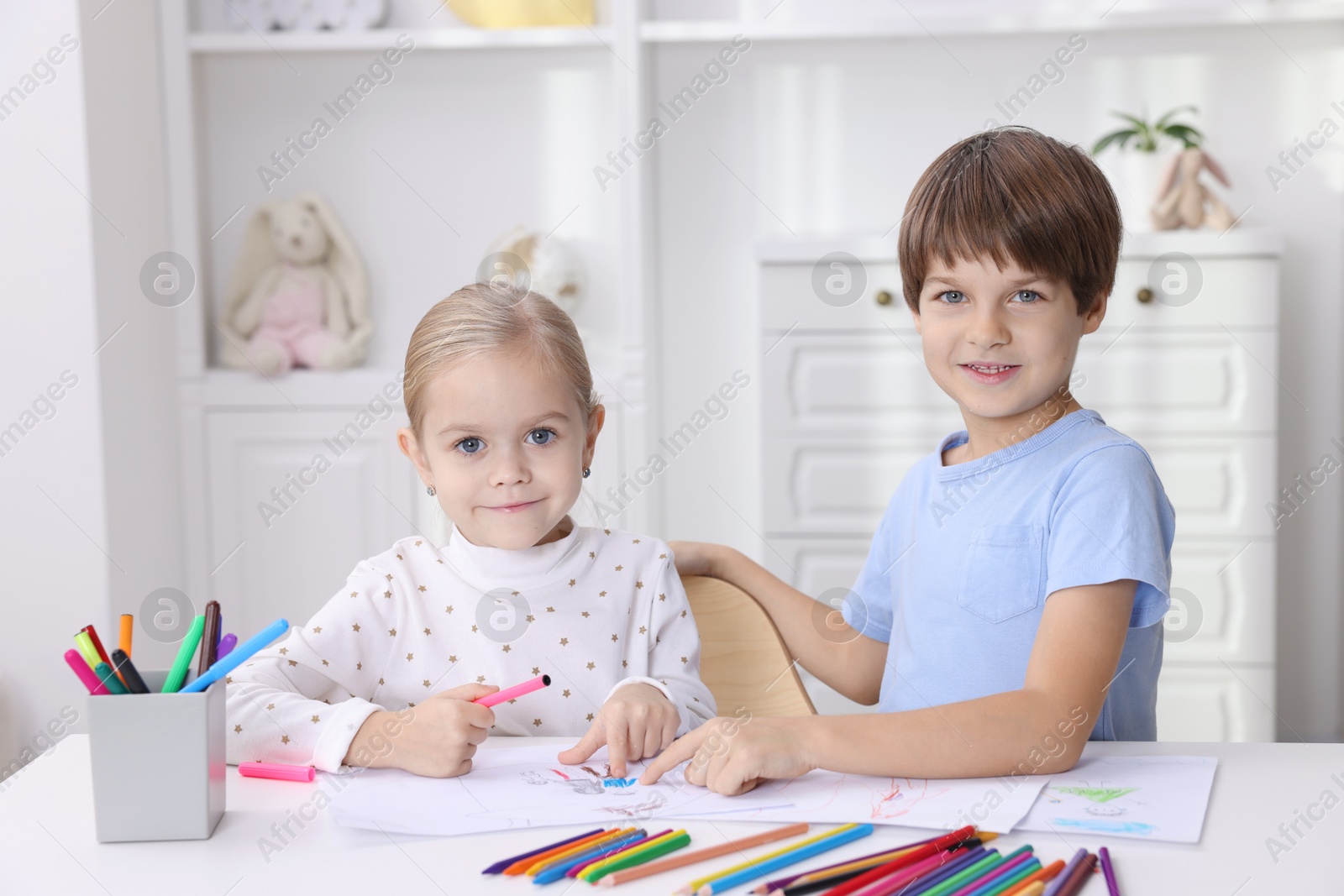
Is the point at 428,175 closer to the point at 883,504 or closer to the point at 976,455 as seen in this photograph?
the point at 883,504

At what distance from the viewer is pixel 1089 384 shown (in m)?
2.16

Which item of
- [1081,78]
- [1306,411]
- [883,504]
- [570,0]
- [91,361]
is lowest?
[883,504]

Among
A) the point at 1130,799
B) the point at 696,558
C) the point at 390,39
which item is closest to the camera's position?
the point at 1130,799

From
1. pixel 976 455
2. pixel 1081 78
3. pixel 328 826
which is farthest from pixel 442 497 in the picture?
pixel 1081 78

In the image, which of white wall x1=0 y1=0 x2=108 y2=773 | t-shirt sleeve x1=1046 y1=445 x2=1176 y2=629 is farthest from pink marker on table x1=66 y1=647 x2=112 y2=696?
white wall x1=0 y1=0 x2=108 y2=773

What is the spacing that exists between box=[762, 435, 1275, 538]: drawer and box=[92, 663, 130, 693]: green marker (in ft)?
5.43

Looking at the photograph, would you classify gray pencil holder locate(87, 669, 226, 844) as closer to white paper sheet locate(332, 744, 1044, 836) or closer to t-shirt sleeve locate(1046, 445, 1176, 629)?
white paper sheet locate(332, 744, 1044, 836)

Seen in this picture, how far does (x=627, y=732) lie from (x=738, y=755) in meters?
0.12

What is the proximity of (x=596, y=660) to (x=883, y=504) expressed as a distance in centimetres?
131

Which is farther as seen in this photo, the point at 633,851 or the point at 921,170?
the point at 921,170

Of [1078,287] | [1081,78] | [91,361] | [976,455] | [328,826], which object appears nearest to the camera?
[328,826]

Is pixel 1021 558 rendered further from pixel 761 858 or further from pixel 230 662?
pixel 230 662

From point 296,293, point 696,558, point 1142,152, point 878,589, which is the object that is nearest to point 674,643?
point 696,558

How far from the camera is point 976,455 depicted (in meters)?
1.09
